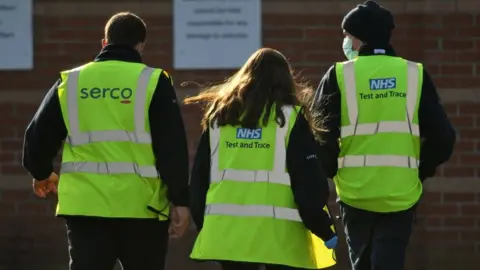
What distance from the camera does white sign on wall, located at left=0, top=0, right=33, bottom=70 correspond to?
8758 millimetres

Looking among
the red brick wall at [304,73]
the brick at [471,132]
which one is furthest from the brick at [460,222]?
the brick at [471,132]

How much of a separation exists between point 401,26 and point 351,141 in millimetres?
3187

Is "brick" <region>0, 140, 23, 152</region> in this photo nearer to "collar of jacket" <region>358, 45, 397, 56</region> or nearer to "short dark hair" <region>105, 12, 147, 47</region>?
"short dark hair" <region>105, 12, 147, 47</region>

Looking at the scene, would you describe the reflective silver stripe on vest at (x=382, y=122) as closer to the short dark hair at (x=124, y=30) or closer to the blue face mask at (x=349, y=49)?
the blue face mask at (x=349, y=49)

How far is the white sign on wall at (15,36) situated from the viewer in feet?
28.7

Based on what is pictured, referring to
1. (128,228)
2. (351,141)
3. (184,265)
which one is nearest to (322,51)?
(184,265)

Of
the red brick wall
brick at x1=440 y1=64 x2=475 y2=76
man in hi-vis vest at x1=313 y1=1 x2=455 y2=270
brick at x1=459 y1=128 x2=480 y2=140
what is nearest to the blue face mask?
man in hi-vis vest at x1=313 y1=1 x2=455 y2=270

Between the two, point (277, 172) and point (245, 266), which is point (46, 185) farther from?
point (277, 172)

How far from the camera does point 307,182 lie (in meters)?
4.78

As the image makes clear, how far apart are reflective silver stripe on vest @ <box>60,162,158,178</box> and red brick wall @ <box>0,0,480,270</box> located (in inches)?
137

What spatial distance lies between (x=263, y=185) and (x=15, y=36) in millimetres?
4546

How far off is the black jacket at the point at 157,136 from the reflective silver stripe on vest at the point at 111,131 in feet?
0.17

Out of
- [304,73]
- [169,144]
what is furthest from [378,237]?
[304,73]

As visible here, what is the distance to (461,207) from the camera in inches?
339
